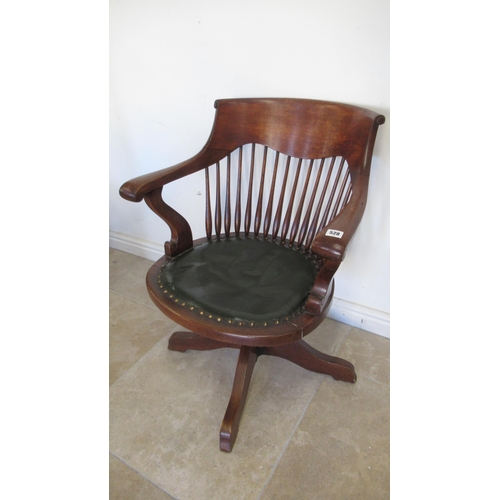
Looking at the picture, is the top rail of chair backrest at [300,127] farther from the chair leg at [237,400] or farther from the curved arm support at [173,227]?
the chair leg at [237,400]

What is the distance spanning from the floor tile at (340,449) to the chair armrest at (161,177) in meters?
0.89

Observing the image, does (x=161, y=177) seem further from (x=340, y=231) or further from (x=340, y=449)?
(x=340, y=449)

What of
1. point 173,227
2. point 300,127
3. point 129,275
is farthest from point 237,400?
point 129,275

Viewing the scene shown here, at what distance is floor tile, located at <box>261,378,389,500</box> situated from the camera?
1042 mm

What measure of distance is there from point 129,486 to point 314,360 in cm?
69

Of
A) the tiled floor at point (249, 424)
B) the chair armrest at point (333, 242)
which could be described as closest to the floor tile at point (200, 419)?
the tiled floor at point (249, 424)

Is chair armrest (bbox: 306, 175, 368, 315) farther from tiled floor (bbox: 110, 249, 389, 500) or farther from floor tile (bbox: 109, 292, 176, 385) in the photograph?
floor tile (bbox: 109, 292, 176, 385)

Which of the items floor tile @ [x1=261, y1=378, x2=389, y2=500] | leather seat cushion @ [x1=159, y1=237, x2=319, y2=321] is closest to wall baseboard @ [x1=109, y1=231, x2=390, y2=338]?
floor tile @ [x1=261, y1=378, x2=389, y2=500]

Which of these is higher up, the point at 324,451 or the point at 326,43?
the point at 326,43

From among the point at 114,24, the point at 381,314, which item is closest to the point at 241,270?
the point at 381,314

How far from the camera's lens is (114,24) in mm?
1547

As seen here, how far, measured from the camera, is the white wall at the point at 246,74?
3.82ft
